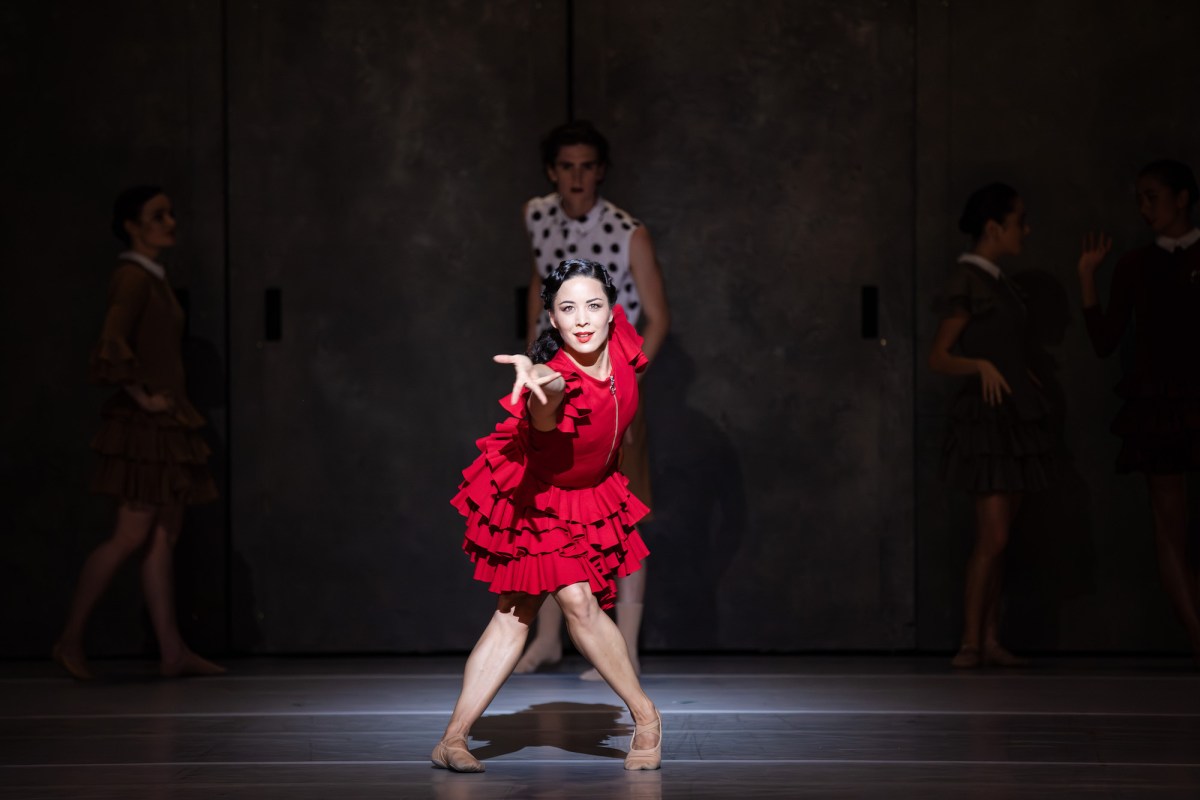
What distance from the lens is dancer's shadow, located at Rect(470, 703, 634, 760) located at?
383 centimetres

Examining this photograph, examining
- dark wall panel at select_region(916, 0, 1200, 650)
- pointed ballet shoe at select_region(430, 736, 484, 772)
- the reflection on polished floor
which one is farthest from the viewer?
dark wall panel at select_region(916, 0, 1200, 650)

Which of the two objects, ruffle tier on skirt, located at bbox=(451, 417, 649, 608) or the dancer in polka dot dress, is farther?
the dancer in polka dot dress

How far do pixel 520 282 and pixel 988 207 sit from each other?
1.68 meters

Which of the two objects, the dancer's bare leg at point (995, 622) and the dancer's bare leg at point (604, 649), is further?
the dancer's bare leg at point (995, 622)

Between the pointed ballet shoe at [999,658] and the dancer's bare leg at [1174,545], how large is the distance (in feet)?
1.78

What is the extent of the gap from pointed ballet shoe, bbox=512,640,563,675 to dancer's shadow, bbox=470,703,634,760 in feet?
2.40

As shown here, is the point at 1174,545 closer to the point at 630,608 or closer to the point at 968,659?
the point at 968,659

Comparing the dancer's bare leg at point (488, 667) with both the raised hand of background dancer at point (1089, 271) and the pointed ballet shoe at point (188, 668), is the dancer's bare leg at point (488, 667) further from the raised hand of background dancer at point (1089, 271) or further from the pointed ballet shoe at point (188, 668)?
the raised hand of background dancer at point (1089, 271)

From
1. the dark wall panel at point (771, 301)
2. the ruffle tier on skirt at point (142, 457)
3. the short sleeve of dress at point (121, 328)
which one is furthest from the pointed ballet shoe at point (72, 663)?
the dark wall panel at point (771, 301)

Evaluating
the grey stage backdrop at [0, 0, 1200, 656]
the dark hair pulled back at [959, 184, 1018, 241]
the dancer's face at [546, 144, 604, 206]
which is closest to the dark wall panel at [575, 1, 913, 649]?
the grey stage backdrop at [0, 0, 1200, 656]

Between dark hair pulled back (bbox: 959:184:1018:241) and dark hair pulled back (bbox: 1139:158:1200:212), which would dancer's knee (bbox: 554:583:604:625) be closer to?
dark hair pulled back (bbox: 959:184:1018:241)

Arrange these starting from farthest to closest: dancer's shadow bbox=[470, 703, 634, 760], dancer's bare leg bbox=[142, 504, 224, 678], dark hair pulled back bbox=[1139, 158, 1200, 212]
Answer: dark hair pulled back bbox=[1139, 158, 1200, 212] → dancer's bare leg bbox=[142, 504, 224, 678] → dancer's shadow bbox=[470, 703, 634, 760]

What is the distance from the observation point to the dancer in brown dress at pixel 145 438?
5082 millimetres

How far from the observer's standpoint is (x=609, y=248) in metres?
5.09
